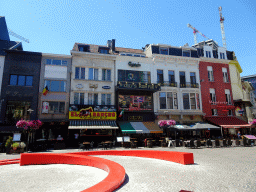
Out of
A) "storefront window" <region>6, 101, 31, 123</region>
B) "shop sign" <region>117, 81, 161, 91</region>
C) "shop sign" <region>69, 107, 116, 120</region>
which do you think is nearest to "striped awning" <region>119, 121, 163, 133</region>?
"shop sign" <region>69, 107, 116, 120</region>

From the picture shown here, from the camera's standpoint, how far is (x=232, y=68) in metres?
32.3

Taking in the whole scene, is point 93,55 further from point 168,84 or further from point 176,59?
point 176,59

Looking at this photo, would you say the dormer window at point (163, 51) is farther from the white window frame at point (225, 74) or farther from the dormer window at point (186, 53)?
the white window frame at point (225, 74)

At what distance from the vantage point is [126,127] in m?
22.6

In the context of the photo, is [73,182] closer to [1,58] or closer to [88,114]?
[88,114]

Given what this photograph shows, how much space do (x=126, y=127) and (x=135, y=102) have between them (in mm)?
4076

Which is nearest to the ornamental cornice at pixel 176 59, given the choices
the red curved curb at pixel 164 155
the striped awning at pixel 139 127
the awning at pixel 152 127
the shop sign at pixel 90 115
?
the awning at pixel 152 127

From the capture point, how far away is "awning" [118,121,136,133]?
2183cm

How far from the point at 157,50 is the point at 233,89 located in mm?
14804

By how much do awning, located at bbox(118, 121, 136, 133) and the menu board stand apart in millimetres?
2007

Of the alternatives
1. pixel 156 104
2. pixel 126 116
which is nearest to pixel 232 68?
pixel 156 104

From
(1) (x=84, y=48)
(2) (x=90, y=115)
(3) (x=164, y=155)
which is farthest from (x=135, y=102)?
(3) (x=164, y=155)

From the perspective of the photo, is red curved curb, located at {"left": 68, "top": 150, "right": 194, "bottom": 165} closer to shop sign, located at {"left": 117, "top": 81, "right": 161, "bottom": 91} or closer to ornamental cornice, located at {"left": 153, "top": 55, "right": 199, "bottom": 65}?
shop sign, located at {"left": 117, "top": 81, "right": 161, "bottom": 91}

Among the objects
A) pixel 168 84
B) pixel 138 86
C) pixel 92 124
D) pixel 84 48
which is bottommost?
pixel 92 124
